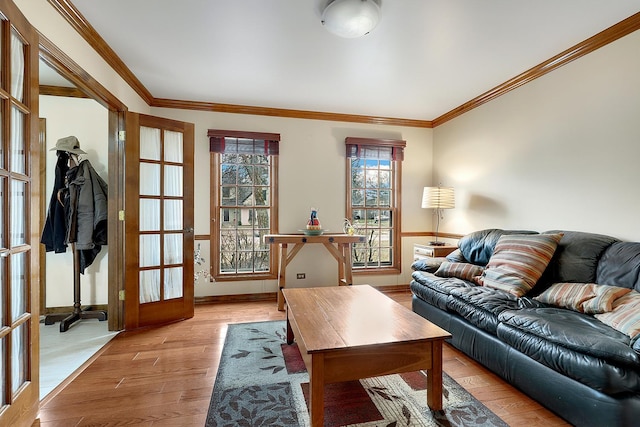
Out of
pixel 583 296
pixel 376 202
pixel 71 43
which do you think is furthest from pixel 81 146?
pixel 583 296

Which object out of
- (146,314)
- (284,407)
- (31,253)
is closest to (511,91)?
(284,407)

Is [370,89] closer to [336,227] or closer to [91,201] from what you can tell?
[336,227]

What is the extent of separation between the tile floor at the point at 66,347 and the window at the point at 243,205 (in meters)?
1.32

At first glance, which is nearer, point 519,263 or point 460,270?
point 519,263

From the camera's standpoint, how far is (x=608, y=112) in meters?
2.30

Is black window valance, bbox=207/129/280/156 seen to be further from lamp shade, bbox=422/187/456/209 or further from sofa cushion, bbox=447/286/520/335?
sofa cushion, bbox=447/286/520/335

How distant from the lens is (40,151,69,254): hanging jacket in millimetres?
2893

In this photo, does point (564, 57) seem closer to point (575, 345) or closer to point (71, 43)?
point (575, 345)

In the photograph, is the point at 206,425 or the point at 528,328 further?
the point at 528,328

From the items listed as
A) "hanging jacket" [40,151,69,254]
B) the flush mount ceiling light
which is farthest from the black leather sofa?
"hanging jacket" [40,151,69,254]

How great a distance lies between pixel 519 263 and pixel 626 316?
757 millimetres

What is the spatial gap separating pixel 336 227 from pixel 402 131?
5.59ft

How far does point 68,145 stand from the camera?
2922mm

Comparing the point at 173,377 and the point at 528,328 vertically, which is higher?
the point at 528,328
